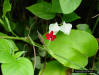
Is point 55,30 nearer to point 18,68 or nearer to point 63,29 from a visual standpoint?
point 63,29

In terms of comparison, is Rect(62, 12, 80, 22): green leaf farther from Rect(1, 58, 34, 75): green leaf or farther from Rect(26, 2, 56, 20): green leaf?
Rect(1, 58, 34, 75): green leaf

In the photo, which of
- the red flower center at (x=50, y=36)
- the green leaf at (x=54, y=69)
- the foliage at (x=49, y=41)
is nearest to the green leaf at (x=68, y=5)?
the foliage at (x=49, y=41)

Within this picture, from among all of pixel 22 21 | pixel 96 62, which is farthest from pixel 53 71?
pixel 22 21

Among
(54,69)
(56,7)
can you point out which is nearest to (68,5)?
(56,7)

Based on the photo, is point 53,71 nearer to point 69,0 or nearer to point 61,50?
point 61,50

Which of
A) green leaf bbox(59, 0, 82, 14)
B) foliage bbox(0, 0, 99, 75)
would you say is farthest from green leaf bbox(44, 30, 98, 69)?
green leaf bbox(59, 0, 82, 14)

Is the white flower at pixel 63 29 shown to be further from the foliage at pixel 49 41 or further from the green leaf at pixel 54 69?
the green leaf at pixel 54 69
